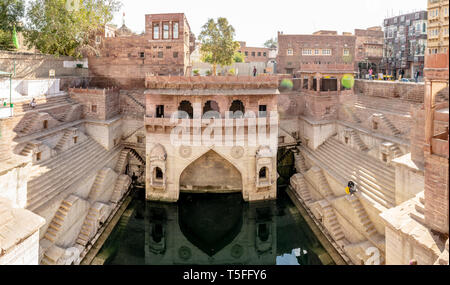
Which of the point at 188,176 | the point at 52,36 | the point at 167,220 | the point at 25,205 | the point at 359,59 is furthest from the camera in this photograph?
the point at 359,59

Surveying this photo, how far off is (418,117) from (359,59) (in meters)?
36.3

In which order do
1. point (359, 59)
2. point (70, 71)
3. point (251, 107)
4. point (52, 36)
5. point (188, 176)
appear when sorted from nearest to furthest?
point (251, 107) < point (188, 176) < point (52, 36) < point (70, 71) < point (359, 59)

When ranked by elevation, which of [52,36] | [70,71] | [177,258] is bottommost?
[177,258]

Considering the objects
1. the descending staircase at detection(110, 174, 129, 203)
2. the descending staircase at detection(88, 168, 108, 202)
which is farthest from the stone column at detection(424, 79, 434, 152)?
the descending staircase at detection(110, 174, 129, 203)

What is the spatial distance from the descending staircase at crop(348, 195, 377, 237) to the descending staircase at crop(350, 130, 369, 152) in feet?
16.0

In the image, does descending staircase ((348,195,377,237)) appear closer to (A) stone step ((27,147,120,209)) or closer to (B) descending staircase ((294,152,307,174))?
(B) descending staircase ((294,152,307,174))

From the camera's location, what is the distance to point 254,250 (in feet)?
60.7

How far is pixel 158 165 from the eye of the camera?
22.5m

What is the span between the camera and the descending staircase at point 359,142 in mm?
21611

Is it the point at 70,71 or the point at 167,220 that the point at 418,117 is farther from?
the point at 70,71

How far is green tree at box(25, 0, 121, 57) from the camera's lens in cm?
2844

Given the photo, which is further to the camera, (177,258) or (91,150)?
(91,150)

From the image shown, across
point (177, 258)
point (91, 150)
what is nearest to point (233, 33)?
point (91, 150)
